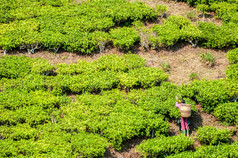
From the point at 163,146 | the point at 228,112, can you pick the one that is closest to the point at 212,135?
the point at 228,112

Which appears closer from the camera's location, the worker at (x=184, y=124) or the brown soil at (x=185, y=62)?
the worker at (x=184, y=124)

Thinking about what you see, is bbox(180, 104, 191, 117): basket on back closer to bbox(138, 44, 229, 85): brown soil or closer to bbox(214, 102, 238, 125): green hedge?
bbox(214, 102, 238, 125): green hedge

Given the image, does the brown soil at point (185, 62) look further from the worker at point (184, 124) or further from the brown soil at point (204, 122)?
the worker at point (184, 124)

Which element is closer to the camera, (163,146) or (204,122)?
(163,146)

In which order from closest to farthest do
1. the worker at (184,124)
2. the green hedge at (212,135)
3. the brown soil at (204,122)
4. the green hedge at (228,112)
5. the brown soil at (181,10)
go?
the green hedge at (212,135)
the worker at (184,124)
the green hedge at (228,112)
the brown soil at (204,122)
the brown soil at (181,10)

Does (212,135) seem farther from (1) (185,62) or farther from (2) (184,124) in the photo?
(1) (185,62)

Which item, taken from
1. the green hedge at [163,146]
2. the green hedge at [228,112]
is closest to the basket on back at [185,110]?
the green hedge at [163,146]

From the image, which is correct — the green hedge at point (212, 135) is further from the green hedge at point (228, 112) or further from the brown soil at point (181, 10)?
the brown soil at point (181, 10)

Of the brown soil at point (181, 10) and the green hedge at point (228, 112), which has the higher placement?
the brown soil at point (181, 10)

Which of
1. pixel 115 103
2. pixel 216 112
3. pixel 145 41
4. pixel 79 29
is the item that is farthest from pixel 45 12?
pixel 216 112

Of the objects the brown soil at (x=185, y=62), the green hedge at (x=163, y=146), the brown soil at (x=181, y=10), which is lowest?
the green hedge at (x=163, y=146)

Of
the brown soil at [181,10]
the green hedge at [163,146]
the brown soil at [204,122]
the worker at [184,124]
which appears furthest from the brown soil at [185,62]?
the green hedge at [163,146]

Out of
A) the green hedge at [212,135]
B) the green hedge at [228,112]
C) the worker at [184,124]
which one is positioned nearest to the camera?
the green hedge at [212,135]

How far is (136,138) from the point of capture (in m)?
16.0
